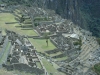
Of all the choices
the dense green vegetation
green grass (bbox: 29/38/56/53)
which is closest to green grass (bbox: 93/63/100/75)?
green grass (bbox: 29/38/56/53)

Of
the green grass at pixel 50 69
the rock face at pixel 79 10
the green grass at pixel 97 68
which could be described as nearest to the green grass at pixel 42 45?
the green grass at pixel 50 69

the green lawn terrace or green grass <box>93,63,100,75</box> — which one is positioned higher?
the green lawn terrace

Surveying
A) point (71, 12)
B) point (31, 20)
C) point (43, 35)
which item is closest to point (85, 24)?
point (71, 12)

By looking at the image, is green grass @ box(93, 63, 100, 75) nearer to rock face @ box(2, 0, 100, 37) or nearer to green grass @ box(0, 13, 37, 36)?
green grass @ box(0, 13, 37, 36)

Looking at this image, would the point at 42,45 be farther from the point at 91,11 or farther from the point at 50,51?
the point at 91,11

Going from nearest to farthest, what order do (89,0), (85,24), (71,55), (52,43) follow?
1. (71,55)
2. (52,43)
3. (85,24)
4. (89,0)

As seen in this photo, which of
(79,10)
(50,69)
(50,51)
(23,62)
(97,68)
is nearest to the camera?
(23,62)

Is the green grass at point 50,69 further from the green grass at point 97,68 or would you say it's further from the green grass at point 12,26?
the green grass at point 12,26

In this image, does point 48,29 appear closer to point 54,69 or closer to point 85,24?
point 54,69

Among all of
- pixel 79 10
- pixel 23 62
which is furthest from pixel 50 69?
pixel 79 10

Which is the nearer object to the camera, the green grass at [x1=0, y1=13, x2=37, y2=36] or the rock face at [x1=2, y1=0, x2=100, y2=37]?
the green grass at [x1=0, y1=13, x2=37, y2=36]

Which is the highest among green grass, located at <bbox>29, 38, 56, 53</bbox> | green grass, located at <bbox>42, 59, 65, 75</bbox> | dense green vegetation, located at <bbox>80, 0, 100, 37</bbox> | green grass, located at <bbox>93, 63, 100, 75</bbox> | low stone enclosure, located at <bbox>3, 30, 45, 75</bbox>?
low stone enclosure, located at <bbox>3, 30, 45, 75</bbox>
